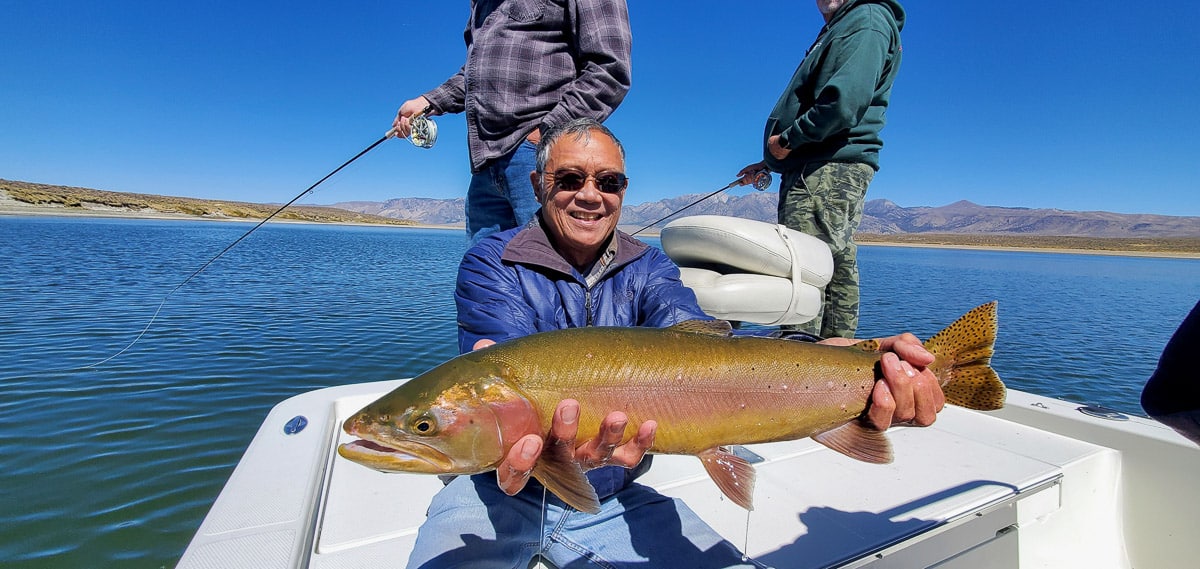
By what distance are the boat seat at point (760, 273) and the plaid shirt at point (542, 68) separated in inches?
69.8

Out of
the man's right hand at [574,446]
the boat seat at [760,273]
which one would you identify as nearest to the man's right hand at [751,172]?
the boat seat at [760,273]

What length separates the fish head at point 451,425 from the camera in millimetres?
1938

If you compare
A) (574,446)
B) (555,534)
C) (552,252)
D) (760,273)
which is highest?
(552,252)

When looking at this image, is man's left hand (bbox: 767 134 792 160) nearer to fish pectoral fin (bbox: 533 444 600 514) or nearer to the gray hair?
the gray hair

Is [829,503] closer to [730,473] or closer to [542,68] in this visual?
[730,473]

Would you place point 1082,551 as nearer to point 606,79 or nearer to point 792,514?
point 792,514

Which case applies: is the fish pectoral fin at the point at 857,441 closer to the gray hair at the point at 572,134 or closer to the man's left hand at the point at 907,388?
the man's left hand at the point at 907,388

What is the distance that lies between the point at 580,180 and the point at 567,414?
4.34 ft

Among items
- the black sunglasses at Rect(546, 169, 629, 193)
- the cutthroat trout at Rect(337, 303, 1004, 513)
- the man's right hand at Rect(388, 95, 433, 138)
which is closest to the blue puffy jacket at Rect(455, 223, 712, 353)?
the black sunglasses at Rect(546, 169, 629, 193)

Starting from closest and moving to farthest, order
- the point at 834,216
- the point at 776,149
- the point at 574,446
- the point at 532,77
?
the point at 574,446
the point at 532,77
the point at 834,216
the point at 776,149

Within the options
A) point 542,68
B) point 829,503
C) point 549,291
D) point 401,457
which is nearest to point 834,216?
point 829,503

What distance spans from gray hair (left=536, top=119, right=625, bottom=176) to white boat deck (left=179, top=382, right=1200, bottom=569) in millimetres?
2104

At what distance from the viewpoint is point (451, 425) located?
1.94 meters

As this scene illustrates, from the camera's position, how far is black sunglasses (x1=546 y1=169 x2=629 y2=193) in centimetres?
275
